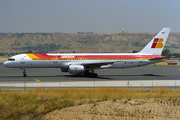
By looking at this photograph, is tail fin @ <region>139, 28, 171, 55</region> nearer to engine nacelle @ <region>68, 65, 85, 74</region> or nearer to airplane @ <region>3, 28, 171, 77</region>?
airplane @ <region>3, 28, 171, 77</region>

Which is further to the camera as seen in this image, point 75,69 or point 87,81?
point 75,69

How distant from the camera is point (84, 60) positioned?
43969mm

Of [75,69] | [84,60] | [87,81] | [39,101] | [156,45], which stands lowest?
[39,101]

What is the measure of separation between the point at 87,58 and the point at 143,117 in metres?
26.8

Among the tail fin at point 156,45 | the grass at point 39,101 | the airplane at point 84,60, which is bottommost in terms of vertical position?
the grass at point 39,101

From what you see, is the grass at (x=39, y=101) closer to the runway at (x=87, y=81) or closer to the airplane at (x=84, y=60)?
the runway at (x=87, y=81)

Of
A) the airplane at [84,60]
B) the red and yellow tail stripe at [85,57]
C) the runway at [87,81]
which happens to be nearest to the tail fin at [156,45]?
the airplane at [84,60]

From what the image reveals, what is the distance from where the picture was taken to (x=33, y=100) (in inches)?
797

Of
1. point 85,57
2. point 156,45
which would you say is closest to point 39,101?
point 85,57

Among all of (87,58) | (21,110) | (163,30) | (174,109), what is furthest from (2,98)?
(163,30)

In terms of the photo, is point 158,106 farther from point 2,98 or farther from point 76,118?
point 2,98

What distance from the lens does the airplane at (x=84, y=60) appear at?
138 ft

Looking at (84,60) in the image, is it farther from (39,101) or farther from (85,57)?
(39,101)

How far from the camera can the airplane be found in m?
42.1
